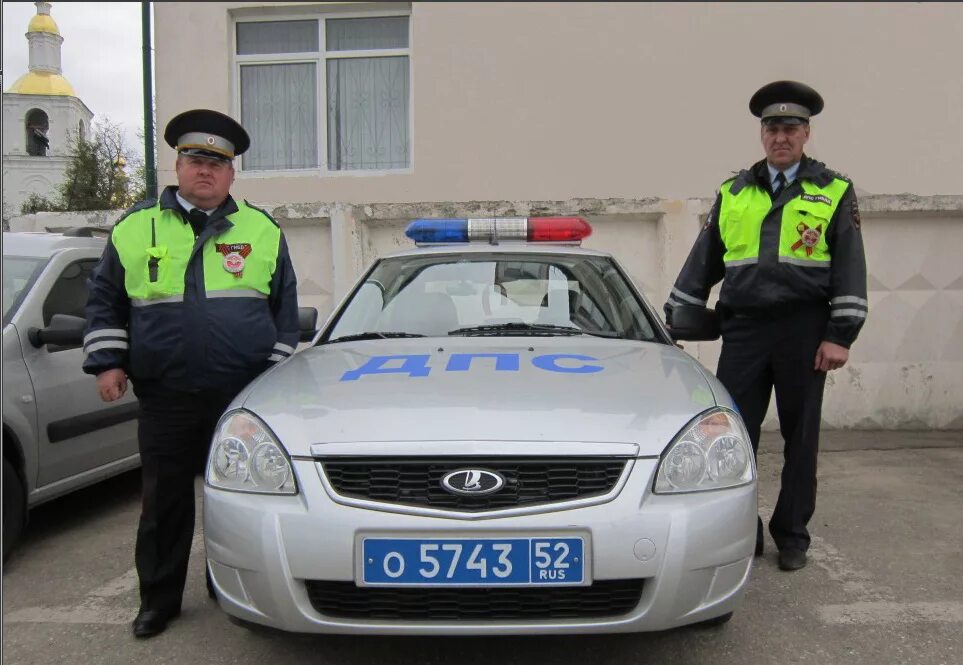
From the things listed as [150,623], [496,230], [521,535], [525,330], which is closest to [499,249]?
[496,230]

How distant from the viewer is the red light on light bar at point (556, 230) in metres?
3.97

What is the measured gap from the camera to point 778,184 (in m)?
3.40

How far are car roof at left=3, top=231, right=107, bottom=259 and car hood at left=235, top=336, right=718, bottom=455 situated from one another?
1989 millimetres

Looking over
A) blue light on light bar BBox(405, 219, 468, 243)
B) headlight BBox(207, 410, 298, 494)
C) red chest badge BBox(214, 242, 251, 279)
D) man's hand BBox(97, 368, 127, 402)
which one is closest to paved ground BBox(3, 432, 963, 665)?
headlight BBox(207, 410, 298, 494)

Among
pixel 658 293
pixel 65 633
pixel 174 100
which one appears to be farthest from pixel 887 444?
pixel 174 100

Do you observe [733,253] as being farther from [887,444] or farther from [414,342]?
[887,444]

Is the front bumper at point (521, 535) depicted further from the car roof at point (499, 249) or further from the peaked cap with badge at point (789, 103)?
the peaked cap with badge at point (789, 103)

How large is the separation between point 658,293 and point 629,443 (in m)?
4.15

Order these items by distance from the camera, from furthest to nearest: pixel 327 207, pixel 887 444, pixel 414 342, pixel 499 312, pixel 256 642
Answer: pixel 327 207 < pixel 887 444 < pixel 499 312 < pixel 414 342 < pixel 256 642

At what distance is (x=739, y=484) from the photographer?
7.54 feet

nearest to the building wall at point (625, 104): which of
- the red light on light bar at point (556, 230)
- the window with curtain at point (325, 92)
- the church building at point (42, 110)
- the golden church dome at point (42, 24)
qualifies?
the window with curtain at point (325, 92)

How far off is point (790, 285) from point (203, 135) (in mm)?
2387

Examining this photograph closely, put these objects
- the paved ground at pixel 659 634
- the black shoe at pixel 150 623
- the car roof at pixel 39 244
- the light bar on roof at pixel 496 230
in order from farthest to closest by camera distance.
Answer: the car roof at pixel 39 244, the light bar on roof at pixel 496 230, the black shoe at pixel 150 623, the paved ground at pixel 659 634

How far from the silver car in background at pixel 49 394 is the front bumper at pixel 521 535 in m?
1.84
